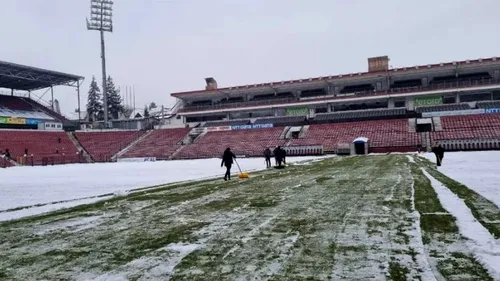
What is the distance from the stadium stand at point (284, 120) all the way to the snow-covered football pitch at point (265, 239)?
50186mm

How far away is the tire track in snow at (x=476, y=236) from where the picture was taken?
4089 mm

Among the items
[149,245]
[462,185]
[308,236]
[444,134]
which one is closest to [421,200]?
[462,185]

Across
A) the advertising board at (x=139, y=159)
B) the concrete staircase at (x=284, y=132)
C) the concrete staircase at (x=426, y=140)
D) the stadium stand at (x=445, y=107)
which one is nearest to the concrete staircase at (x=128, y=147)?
the advertising board at (x=139, y=159)

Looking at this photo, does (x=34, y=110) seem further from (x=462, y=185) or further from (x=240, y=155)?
(x=462, y=185)

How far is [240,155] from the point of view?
51.2 m

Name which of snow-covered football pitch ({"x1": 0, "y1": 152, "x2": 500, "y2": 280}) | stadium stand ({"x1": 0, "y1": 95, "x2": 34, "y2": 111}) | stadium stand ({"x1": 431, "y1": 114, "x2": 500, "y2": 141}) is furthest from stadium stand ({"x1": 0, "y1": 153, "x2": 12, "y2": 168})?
stadium stand ({"x1": 431, "y1": 114, "x2": 500, "y2": 141})

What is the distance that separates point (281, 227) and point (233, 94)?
65.1 m

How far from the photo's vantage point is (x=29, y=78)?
57.9m

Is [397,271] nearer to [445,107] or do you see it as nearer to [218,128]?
[445,107]

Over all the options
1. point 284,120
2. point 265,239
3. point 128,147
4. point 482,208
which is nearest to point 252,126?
point 284,120

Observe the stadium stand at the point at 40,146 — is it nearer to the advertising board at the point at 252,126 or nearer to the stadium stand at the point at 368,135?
the advertising board at the point at 252,126

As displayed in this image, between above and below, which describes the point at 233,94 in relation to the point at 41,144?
above

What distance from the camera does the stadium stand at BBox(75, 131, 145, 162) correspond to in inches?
2210

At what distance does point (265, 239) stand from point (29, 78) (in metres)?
63.2
